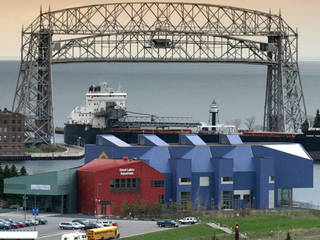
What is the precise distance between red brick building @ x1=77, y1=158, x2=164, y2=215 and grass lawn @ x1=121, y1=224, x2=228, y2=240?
23.0 ft

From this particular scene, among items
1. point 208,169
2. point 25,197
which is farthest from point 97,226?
point 208,169

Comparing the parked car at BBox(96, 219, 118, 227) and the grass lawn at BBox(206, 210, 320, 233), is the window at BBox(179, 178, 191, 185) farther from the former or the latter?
the parked car at BBox(96, 219, 118, 227)

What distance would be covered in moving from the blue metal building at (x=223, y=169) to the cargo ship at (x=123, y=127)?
59.0 m

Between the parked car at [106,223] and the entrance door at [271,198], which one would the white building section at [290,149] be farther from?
the parked car at [106,223]

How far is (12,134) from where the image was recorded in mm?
130000

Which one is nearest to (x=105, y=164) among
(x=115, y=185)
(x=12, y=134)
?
(x=115, y=185)

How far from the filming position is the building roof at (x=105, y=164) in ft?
236

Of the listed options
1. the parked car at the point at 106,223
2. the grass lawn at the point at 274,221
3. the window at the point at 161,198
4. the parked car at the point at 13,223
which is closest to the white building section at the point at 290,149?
the grass lawn at the point at 274,221

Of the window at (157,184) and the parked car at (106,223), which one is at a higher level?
the window at (157,184)

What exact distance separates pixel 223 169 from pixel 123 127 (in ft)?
263

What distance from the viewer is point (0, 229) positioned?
62.7 meters

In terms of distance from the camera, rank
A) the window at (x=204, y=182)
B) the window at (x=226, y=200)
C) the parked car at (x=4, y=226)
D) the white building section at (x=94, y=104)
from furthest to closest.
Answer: the white building section at (x=94, y=104) < the window at (x=204, y=182) < the window at (x=226, y=200) < the parked car at (x=4, y=226)

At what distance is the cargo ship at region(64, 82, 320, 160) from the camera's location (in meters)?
141

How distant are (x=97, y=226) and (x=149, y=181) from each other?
9.66 m
